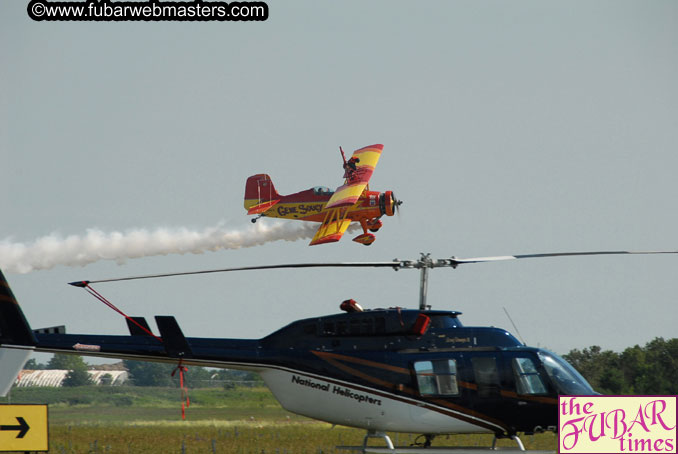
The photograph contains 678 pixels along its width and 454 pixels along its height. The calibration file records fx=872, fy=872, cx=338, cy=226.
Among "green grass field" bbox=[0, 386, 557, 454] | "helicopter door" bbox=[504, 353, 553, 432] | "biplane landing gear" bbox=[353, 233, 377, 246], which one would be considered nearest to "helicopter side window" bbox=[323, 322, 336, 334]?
"helicopter door" bbox=[504, 353, 553, 432]

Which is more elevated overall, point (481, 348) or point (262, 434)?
point (481, 348)

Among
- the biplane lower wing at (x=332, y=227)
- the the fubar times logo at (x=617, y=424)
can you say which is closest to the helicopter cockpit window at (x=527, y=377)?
the the fubar times logo at (x=617, y=424)

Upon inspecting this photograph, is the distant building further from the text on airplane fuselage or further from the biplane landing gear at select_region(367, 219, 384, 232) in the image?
the biplane landing gear at select_region(367, 219, 384, 232)

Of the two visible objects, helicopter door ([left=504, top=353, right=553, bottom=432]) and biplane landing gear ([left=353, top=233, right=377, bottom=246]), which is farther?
biplane landing gear ([left=353, top=233, right=377, bottom=246])

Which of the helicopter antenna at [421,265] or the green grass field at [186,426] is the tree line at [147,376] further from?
the helicopter antenna at [421,265]

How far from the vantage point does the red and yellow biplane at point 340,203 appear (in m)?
51.8

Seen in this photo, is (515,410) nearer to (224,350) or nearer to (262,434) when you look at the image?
(224,350)

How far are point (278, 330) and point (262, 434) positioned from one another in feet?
67.2

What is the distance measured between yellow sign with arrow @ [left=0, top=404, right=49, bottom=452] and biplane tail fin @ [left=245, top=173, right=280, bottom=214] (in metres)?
40.8

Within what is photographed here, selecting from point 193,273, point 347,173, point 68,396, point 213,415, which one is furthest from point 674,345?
point 193,273

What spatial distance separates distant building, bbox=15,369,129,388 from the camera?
59.3 metres

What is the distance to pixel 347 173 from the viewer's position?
179ft

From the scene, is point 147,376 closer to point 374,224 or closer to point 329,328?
point 374,224


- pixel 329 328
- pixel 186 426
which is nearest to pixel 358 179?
pixel 186 426
